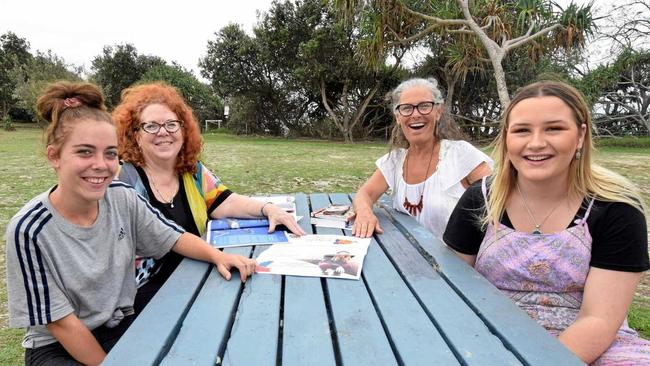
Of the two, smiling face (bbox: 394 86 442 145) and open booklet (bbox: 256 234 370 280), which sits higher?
smiling face (bbox: 394 86 442 145)

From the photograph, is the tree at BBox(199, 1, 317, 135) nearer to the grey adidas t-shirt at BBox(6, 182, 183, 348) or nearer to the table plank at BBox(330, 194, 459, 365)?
the grey adidas t-shirt at BBox(6, 182, 183, 348)

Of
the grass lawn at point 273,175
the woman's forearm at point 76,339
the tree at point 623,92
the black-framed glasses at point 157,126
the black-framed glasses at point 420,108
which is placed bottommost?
the grass lawn at point 273,175

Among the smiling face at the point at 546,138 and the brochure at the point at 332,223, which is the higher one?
the smiling face at the point at 546,138

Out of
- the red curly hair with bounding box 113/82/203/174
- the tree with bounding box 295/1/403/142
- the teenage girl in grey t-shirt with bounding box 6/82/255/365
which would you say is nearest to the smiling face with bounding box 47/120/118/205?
the teenage girl in grey t-shirt with bounding box 6/82/255/365

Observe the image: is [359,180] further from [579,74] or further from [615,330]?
[579,74]

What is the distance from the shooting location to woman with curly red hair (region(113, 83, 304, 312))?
228 cm

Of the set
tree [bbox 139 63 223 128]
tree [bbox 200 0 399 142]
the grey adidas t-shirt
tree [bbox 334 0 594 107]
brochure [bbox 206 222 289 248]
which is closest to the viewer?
the grey adidas t-shirt

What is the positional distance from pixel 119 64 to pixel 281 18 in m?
12.1

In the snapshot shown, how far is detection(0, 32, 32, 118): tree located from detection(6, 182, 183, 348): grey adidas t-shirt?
2710cm

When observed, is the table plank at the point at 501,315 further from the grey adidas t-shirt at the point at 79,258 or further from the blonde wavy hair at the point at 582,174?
the grey adidas t-shirt at the point at 79,258

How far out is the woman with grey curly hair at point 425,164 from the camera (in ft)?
8.30

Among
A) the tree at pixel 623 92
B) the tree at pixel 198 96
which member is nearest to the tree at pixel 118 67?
the tree at pixel 198 96

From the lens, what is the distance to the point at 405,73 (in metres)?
17.7

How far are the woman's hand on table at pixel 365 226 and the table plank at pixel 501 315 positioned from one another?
27 cm
